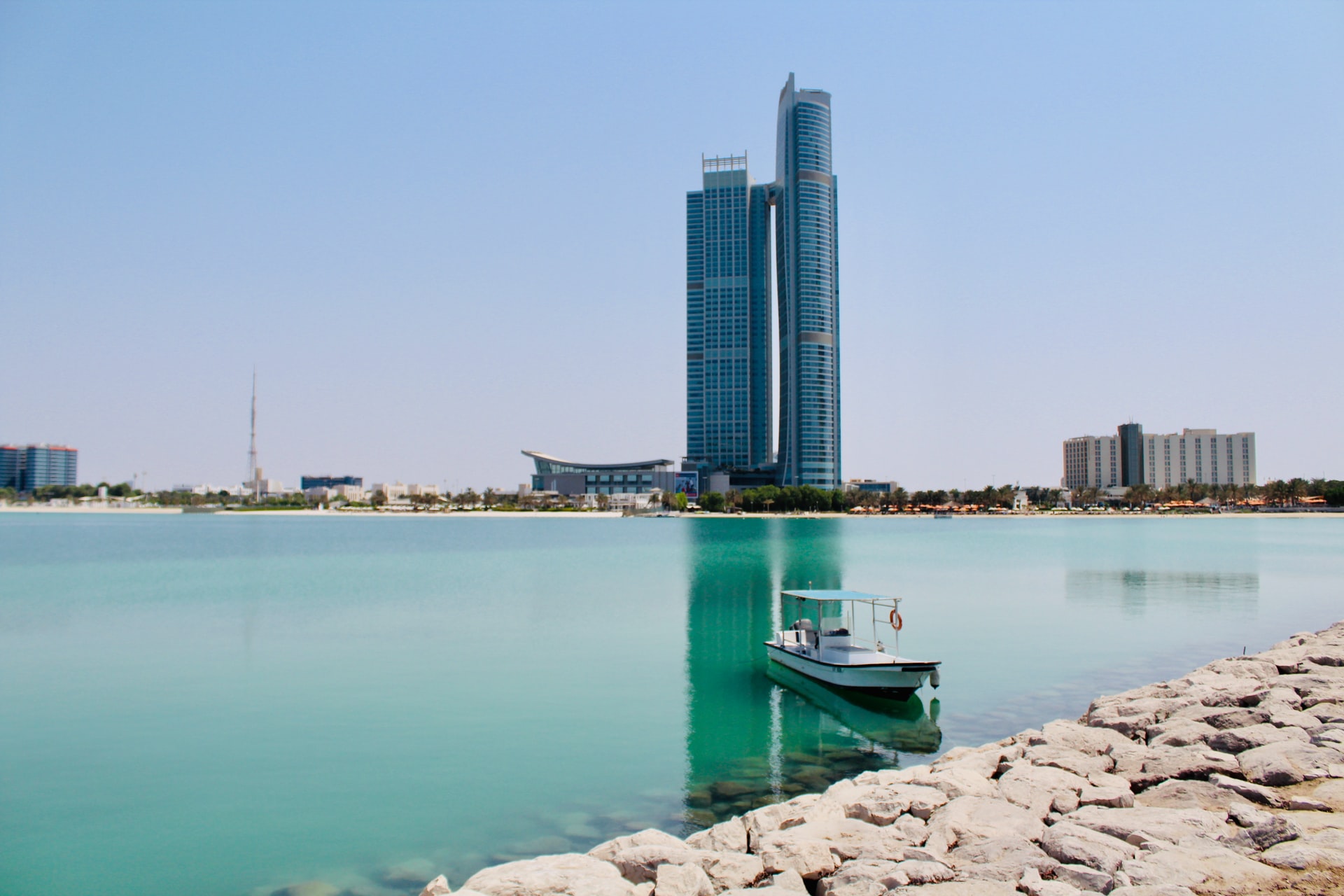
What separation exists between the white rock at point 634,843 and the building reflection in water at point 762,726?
362 centimetres

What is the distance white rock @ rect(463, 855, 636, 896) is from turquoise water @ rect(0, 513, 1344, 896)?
3476 millimetres

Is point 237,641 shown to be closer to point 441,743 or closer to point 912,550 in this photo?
point 441,743

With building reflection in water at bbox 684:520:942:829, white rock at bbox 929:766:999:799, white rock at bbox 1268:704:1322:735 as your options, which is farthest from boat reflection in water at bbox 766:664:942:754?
white rock at bbox 1268:704:1322:735

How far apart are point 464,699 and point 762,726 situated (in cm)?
933

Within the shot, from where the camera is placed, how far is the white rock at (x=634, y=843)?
36.8 ft

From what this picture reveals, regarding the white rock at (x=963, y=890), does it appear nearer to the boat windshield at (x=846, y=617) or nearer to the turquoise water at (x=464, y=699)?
the turquoise water at (x=464, y=699)

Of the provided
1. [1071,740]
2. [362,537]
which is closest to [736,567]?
[1071,740]

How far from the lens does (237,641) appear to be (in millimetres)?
35188

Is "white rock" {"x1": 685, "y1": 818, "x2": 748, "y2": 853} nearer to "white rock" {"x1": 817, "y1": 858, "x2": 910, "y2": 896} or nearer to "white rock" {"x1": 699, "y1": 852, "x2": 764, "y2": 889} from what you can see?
"white rock" {"x1": 699, "y1": 852, "x2": 764, "y2": 889}

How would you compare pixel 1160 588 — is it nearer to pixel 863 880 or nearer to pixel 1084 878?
pixel 1084 878

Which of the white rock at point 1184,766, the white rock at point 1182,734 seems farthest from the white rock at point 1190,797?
the white rock at point 1182,734

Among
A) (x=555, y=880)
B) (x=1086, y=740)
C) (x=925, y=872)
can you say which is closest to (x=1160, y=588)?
(x=1086, y=740)

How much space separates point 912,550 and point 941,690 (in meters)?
64.8

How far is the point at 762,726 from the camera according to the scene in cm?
2212
